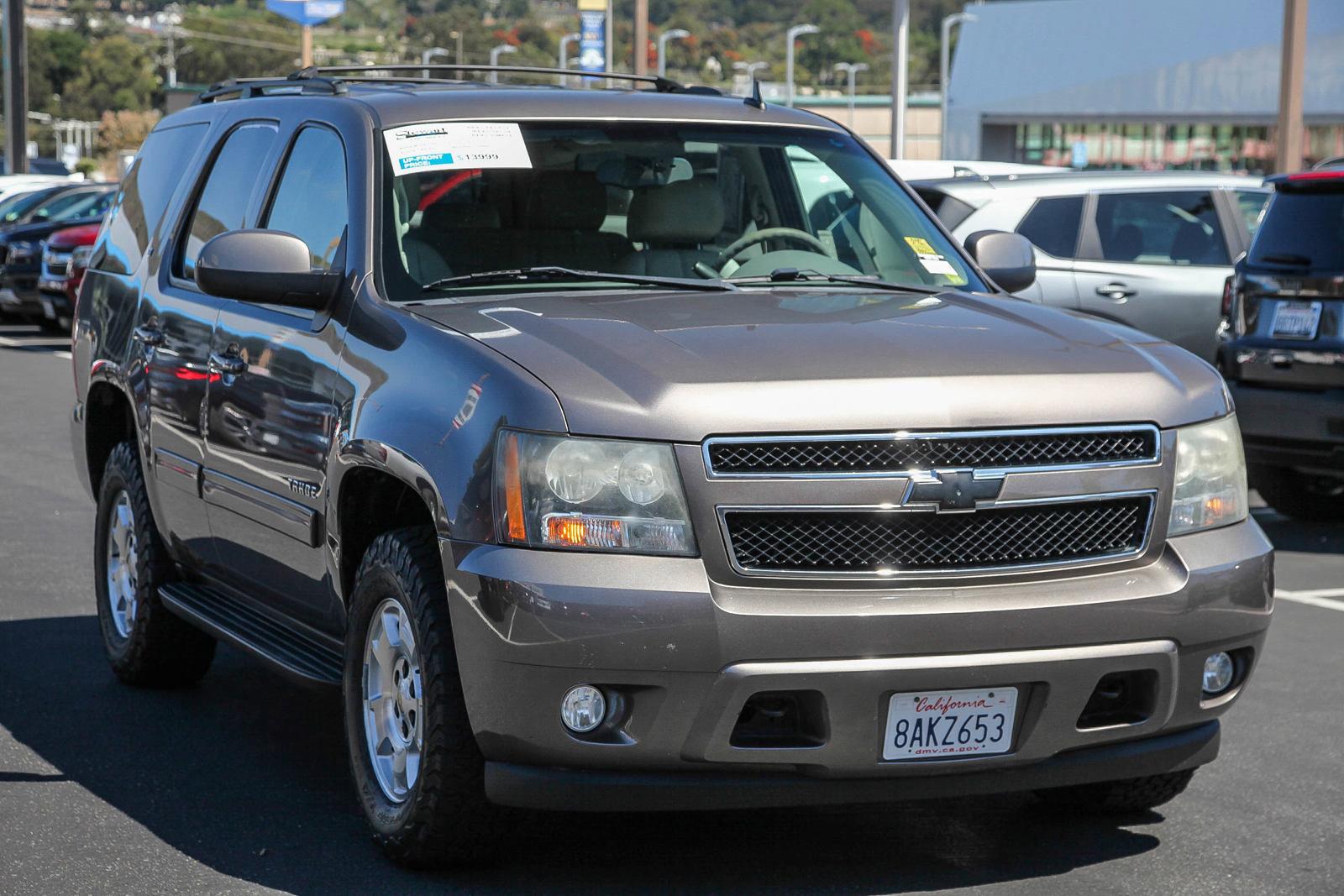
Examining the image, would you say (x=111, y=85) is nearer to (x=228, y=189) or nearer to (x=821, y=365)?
(x=228, y=189)

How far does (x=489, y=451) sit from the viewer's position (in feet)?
13.5

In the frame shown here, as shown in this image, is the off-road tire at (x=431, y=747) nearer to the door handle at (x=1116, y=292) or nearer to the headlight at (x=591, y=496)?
the headlight at (x=591, y=496)

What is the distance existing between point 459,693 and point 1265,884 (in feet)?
6.21

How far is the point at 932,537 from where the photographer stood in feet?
13.6

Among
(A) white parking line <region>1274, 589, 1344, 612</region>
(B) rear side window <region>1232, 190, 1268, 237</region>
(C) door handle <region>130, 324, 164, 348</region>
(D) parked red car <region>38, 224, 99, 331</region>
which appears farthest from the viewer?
(D) parked red car <region>38, 224, 99, 331</region>

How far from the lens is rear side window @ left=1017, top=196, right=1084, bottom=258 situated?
1246 cm

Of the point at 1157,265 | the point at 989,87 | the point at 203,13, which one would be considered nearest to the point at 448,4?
the point at 203,13

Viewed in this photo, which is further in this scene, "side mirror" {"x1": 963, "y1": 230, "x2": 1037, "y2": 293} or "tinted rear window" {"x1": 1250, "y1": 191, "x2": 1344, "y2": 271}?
"tinted rear window" {"x1": 1250, "y1": 191, "x2": 1344, "y2": 271}

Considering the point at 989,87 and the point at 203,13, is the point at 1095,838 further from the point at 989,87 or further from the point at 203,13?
the point at 203,13

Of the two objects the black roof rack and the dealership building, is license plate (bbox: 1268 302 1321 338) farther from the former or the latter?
the dealership building

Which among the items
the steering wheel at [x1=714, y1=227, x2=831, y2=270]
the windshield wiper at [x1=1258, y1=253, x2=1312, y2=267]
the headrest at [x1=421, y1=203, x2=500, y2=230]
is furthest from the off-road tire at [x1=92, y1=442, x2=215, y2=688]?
the windshield wiper at [x1=1258, y1=253, x2=1312, y2=267]

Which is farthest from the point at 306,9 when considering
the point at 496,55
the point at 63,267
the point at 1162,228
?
the point at 1162,228

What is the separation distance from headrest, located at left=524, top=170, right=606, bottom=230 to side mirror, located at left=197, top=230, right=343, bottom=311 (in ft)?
2.04

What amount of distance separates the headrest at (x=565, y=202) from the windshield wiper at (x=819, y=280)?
43cm
